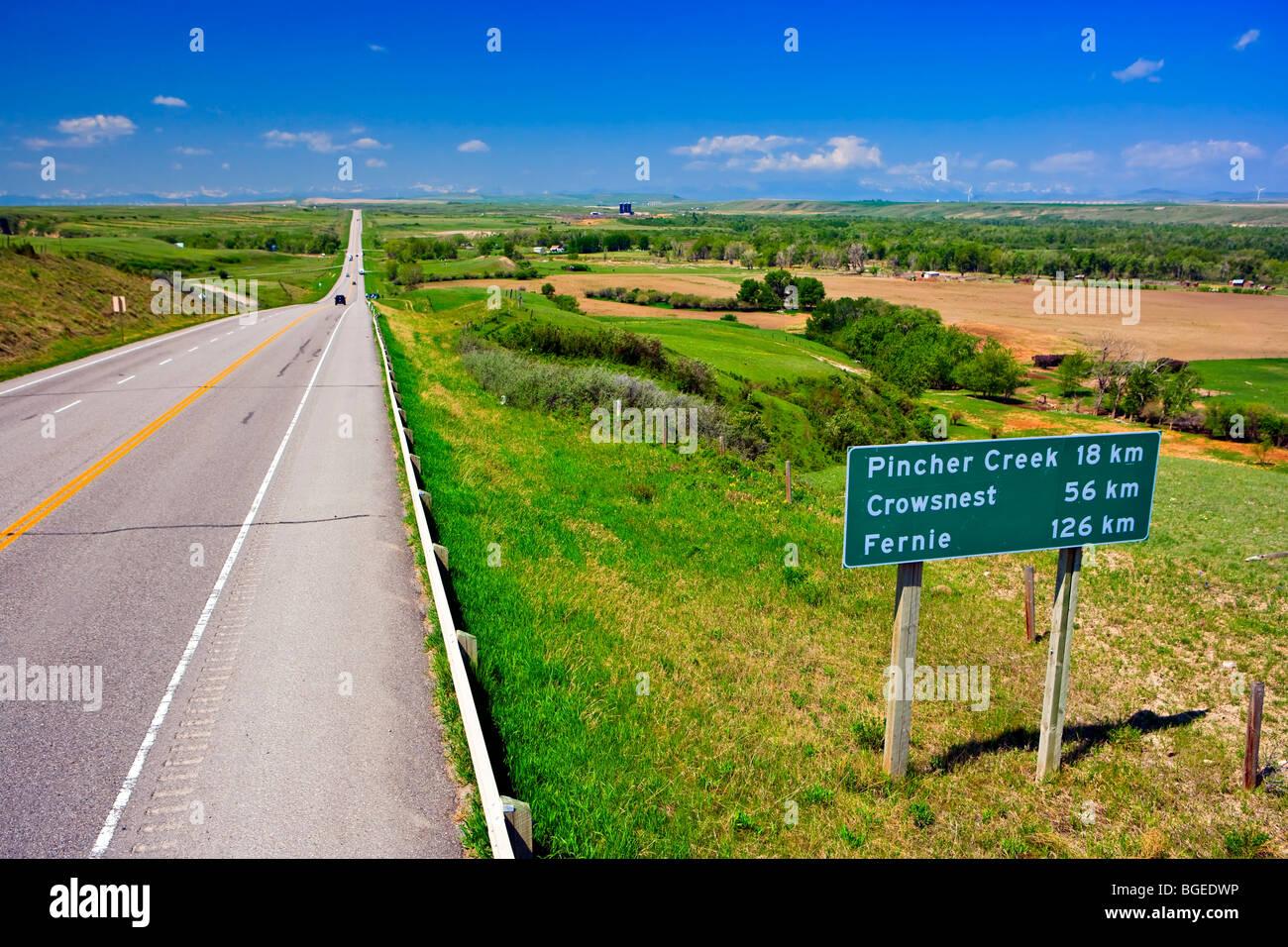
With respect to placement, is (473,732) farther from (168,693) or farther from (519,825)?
(168,693)

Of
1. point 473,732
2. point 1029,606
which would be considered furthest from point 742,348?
point 473,732

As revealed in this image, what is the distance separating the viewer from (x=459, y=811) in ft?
20.0

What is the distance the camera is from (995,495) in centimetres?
763

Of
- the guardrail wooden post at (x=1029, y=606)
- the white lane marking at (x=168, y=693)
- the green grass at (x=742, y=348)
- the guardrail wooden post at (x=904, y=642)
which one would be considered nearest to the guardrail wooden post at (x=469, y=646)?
the white lane marking at (x=168, y=693)

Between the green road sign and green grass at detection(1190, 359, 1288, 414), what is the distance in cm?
6665

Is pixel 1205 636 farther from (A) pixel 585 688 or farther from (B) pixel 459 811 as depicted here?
(B) pixel 459 811

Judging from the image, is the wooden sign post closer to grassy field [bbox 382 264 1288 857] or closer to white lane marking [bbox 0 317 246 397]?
grassy field [bbox 382 264 1288 857]

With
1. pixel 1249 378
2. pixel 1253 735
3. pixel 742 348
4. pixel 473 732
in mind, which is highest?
pixel 742 348

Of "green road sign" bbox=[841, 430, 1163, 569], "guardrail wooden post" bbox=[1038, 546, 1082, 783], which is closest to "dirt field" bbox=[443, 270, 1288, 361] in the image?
"green road sign" bbox=[841, 430, 1163, 569]

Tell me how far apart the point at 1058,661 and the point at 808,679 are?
10.9 feet

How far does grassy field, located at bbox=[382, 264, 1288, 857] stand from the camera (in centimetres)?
707

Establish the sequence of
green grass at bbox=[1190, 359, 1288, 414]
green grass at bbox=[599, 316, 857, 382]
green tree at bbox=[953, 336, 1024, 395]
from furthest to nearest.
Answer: green tree at bbox=[953, 336, 1024, 395], green grass at bbox=[1190, 359, 1288, 414], green grass at bbox=[599, 316, 857, 382]
